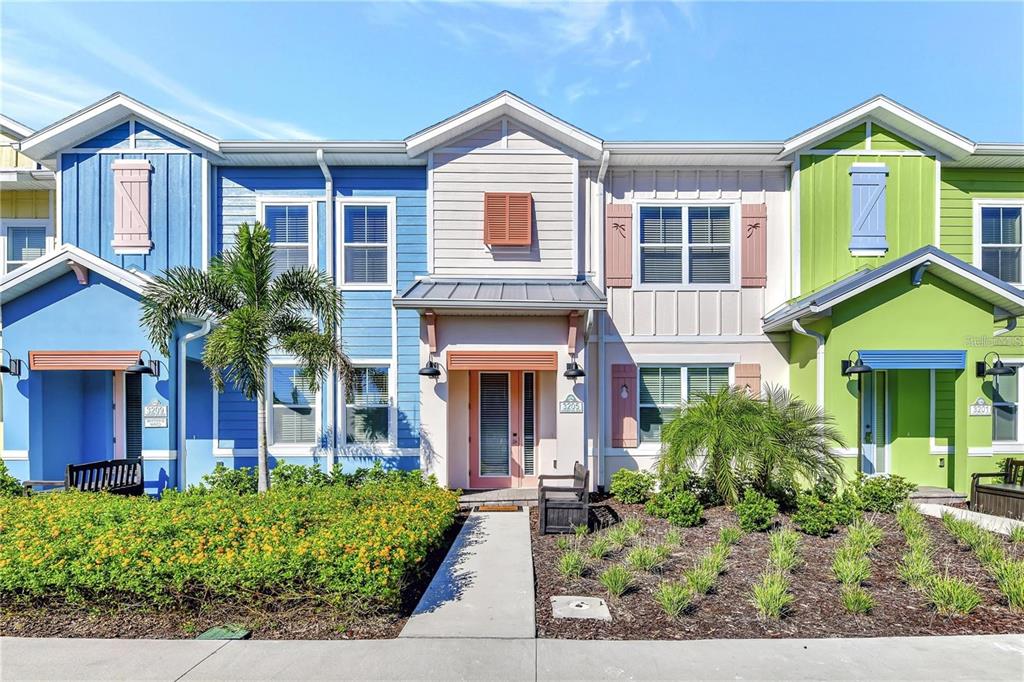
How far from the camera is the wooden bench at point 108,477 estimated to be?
8.95 meters

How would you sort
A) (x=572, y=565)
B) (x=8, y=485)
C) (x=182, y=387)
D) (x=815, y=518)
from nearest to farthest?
(x=572, y=565) → (x=815, y=518) → (x=8, y=485) → (x=182, y=387)

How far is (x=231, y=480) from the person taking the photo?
10305 millimetres

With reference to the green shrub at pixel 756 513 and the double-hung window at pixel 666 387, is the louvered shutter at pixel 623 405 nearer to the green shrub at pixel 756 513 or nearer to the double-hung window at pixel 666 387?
the double-hung window at pixel 666 387

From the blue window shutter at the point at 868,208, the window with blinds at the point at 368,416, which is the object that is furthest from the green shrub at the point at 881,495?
the window with blinds at the point at 368,416

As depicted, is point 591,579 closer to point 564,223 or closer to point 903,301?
point 564,223

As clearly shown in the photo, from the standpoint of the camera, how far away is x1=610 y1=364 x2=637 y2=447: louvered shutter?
11078mm

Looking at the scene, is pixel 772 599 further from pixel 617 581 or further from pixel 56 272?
pixel 56 272

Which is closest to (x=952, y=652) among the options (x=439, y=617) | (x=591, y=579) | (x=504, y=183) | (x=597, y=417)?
(x=591, y=579)

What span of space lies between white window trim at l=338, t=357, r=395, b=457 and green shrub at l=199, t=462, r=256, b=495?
1655mm

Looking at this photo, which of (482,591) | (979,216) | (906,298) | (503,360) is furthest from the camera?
(979,216)

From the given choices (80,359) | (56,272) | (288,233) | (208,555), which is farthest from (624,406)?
(56,272)

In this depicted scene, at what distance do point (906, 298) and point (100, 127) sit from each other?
617 inches

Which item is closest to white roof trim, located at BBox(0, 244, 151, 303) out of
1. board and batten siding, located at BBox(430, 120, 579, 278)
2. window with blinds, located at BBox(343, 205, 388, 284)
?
window with blinds, located at BBox(343, 205, 388, 284)

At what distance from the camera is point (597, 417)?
1109cm
